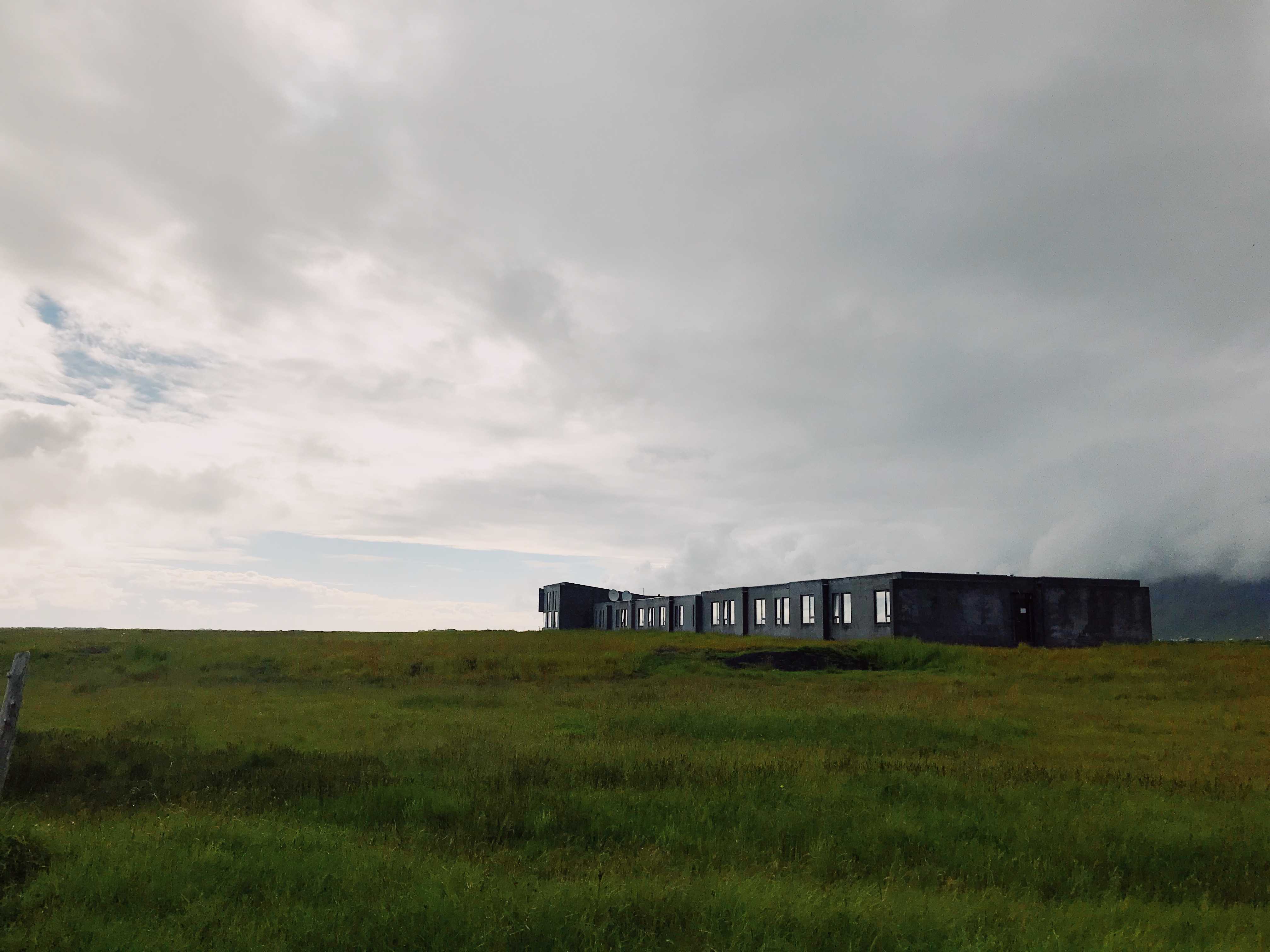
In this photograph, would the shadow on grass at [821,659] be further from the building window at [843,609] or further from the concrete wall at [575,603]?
the concrete wall at [575,603]

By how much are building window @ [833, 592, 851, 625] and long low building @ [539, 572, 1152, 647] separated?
0.19 ft

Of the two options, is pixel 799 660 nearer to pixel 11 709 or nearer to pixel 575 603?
pixel 11 709

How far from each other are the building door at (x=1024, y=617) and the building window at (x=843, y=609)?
994 cm

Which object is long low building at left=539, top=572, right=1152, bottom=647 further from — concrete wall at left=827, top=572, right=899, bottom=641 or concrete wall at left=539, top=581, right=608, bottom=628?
concrete wall at left=539, top=581, right=608, bottom=628

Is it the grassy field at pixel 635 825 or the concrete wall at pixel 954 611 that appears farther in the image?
the concrete wall at pixel 954 611

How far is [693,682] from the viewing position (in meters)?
31.2

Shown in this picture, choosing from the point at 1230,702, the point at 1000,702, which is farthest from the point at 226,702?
the point at 1230,702

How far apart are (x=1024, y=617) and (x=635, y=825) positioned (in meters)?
51.8

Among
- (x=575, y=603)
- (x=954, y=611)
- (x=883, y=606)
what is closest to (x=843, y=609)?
(x=883, y=606)

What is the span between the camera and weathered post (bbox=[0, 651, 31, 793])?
32.6ft

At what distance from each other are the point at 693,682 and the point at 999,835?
2049 cm

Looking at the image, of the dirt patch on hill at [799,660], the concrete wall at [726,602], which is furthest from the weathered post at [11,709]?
the concrete wall at [726,602]

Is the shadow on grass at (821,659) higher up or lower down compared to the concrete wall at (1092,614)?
lower down

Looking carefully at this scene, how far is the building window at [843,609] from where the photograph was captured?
57.1 metres
